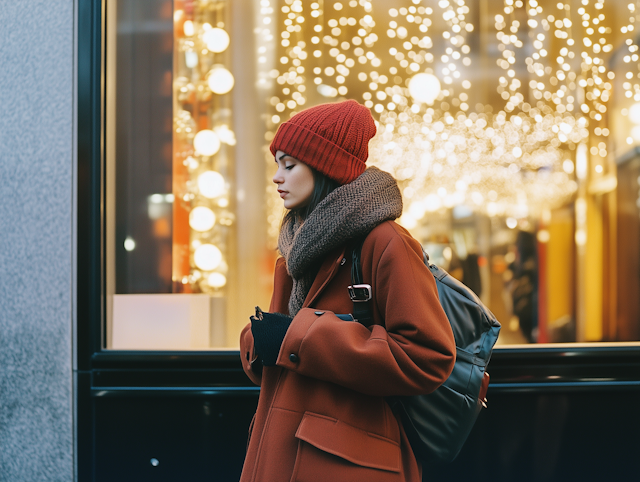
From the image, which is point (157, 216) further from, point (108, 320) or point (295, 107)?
point (295, 107)

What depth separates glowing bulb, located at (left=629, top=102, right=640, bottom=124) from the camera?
3236mm

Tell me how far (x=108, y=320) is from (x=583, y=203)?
336 centimetres

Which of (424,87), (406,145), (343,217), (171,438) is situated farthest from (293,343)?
(424,87)

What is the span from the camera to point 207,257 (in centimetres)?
311

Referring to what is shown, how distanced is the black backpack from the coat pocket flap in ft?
0.39

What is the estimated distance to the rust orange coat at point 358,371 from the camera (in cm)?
121

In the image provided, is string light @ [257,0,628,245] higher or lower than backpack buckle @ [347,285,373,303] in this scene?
higher

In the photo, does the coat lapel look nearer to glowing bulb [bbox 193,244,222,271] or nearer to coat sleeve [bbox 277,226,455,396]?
coat sleeve [bbox 277,226,455,396]

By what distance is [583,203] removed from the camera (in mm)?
3682

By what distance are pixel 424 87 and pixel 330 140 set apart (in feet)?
8.28

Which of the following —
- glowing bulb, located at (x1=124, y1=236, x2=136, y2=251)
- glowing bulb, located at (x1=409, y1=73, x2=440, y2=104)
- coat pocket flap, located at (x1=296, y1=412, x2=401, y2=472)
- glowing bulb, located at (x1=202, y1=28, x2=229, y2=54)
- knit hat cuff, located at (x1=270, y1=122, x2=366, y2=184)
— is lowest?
coat pocket flap, located at (x1=296, y1=412, x2=401, y2=472)

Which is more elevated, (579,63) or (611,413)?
(579,63)

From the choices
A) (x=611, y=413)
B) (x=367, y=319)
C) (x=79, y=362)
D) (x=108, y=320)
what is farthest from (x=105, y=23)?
(x=611, y=413)

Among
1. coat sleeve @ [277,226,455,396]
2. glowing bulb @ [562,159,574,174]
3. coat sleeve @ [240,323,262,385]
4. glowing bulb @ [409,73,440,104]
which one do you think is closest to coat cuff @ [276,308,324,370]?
coat sleeve @ [277,226,455,396]
